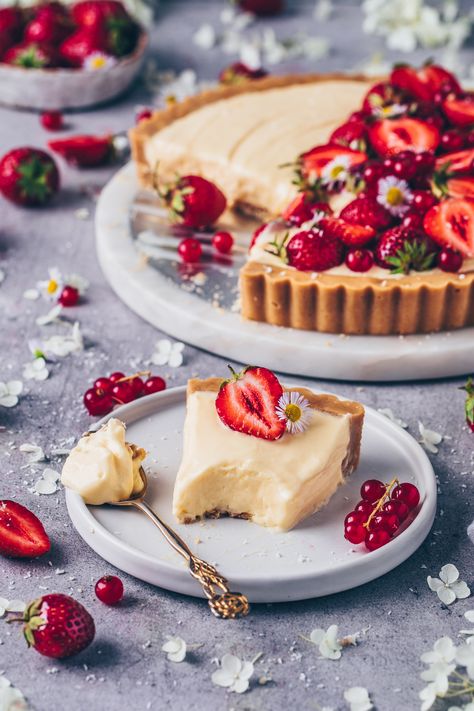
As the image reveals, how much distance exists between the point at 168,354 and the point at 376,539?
1196 mm

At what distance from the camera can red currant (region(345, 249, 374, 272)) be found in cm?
326

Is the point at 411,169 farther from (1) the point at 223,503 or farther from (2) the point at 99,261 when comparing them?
(1) the point at 223,503

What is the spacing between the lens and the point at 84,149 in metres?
4.52

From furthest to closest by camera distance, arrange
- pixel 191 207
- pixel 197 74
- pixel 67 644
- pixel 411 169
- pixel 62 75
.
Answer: pixel 197 74
pixel 62 75
pixel 191 207
pixel 411 169
pixel 67 644

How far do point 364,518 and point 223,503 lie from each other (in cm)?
35

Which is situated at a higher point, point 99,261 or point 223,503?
point 223,503

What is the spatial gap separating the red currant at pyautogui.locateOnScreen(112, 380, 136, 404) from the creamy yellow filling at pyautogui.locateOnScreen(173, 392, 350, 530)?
0.56m

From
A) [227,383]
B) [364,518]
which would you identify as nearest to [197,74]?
[227,383]

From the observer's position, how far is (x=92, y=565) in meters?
2.55

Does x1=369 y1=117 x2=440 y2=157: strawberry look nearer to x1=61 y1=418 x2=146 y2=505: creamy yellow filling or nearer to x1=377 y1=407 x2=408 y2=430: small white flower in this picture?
x1=377 y1=407 x2=408 y2=430: small white flower

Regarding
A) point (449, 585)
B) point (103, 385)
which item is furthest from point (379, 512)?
point (103, 385)

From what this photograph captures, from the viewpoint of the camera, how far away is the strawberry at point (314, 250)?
3.27 m

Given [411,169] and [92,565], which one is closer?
[92,565]

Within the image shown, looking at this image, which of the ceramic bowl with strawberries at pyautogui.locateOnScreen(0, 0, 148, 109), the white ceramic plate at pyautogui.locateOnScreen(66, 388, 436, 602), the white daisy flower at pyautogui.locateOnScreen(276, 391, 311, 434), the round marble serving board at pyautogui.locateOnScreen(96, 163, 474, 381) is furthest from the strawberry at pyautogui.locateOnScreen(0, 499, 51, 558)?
the ceramic bowl with strawberries at pyautogui.locateOnScreen(0, 0, 148, 109)
